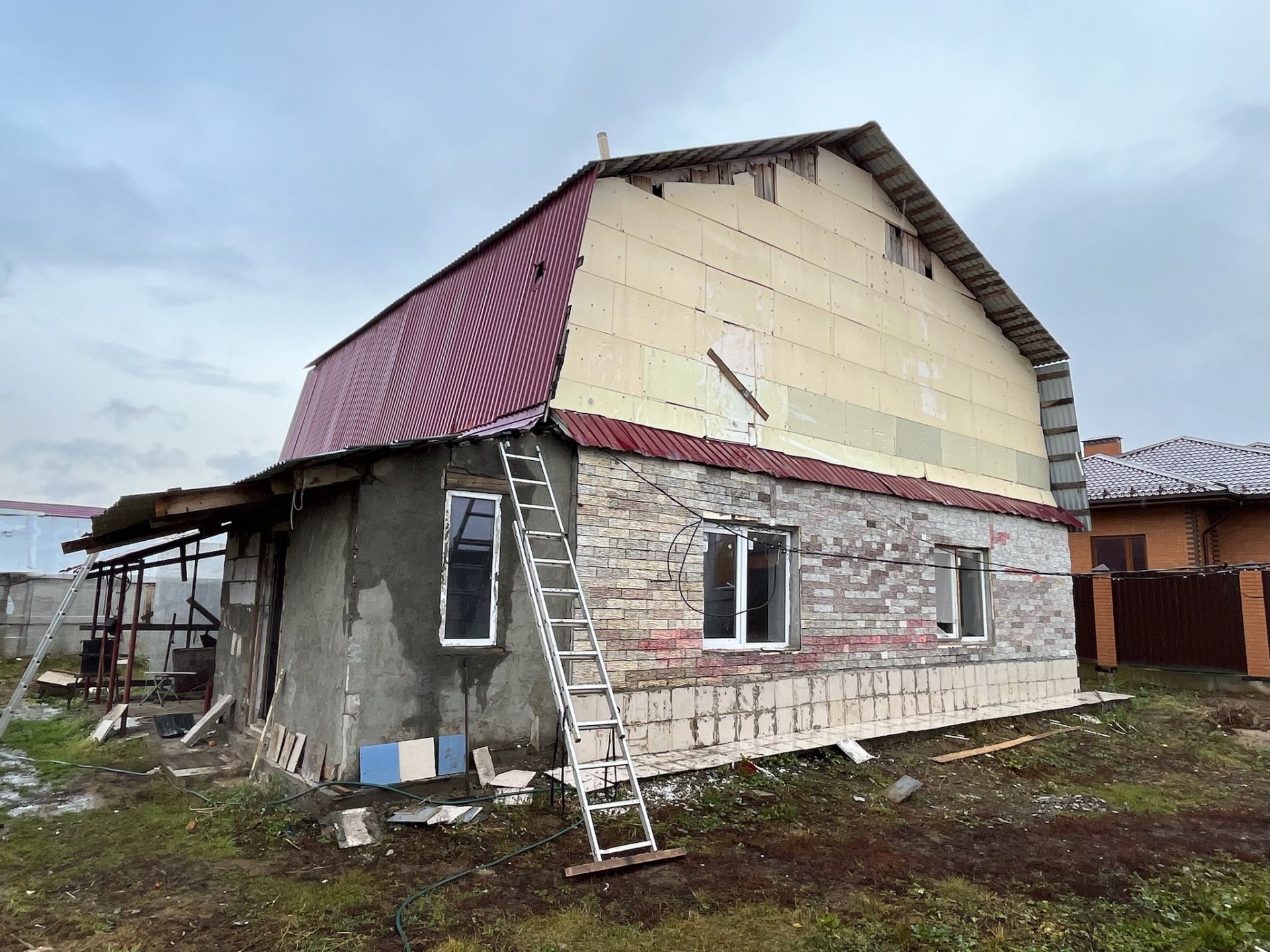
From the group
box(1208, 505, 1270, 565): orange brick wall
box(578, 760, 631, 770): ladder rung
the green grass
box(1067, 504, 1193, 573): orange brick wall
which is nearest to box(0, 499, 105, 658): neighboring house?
box(578, 760, 631, 770): ladder rung

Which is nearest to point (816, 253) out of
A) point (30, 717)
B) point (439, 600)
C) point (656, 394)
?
point (656, 394)

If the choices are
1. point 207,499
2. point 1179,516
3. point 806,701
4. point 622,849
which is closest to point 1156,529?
point 1179,516

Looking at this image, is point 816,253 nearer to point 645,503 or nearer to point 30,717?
point 645,503

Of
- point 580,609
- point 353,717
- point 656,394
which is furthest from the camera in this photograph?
point 656,394

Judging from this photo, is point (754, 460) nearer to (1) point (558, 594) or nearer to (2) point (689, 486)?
(2) point (689, 486)

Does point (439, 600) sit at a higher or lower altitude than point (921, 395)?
lower

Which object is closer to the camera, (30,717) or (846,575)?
(846,575)

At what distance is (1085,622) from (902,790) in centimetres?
1162

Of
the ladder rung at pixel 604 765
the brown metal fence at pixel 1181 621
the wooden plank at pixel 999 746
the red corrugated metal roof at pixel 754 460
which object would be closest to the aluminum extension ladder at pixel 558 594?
the ladder rung at pixel 604 765

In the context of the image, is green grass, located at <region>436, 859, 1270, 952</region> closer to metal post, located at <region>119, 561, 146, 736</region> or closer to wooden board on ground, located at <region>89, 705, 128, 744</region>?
wooden board on ground, located at <region>89, 705, 128, 744</region>

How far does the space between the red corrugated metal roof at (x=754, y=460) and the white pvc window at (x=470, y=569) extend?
1042 mm

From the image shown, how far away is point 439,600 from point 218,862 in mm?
2284

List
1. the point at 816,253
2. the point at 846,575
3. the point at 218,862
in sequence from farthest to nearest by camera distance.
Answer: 1. the point at 816,253
2. the point at 846,575
3. the point at 218,862

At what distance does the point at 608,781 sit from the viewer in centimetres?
627
